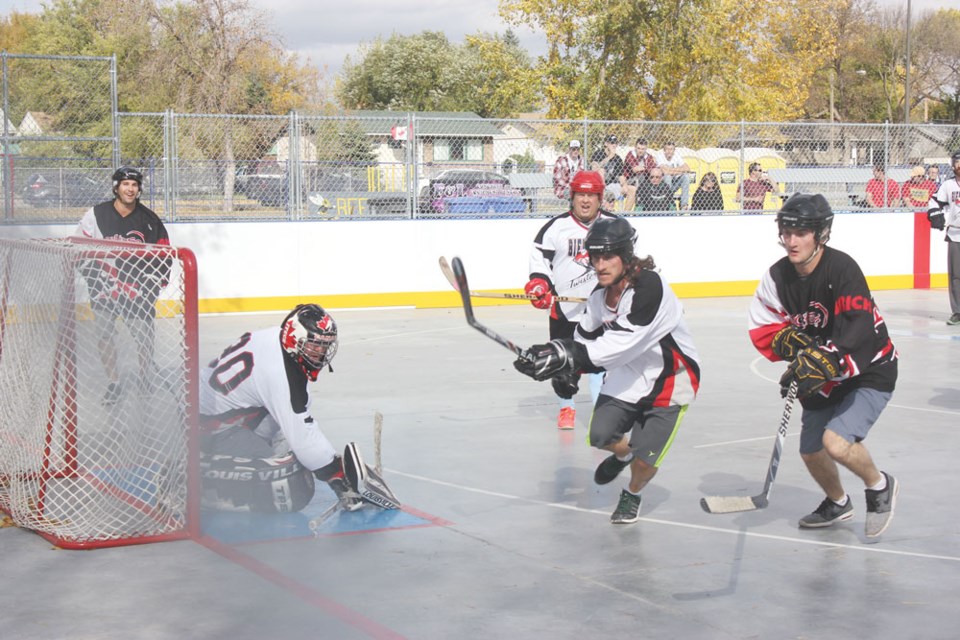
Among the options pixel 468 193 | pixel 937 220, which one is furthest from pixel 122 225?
pixel 937 220

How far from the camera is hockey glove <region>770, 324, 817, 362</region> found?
209 inches

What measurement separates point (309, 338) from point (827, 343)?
234 centimetres

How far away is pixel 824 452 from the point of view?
5.56m

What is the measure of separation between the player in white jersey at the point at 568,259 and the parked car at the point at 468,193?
8.15 meters

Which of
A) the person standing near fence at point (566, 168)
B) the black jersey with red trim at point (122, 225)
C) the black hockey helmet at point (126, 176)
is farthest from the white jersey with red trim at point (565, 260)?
the person standing near fence at point (566, 168)

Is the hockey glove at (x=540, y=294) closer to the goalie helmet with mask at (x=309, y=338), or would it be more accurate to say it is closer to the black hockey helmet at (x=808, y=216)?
the goalie helmet with mask at (x=309, y=338)

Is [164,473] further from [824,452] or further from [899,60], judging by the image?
[899,60]

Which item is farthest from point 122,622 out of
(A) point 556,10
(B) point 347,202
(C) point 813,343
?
(A) point 556,10

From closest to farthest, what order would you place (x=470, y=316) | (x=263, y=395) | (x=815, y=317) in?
(x=815, y=317)
(x=470, y=316)
(x=263, y=395)

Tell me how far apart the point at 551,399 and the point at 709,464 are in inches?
98.2

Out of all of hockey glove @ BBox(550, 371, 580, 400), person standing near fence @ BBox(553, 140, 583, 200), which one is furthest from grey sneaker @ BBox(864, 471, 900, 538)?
person standing near fence @ BBox(553, 140, 583, 200)

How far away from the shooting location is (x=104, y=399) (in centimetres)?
586

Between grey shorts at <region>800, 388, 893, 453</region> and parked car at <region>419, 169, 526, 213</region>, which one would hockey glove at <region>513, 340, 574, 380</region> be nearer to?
grey shorts at <region>800, 388, 893, 453</region>

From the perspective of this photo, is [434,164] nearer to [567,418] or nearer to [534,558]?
[567,418]
